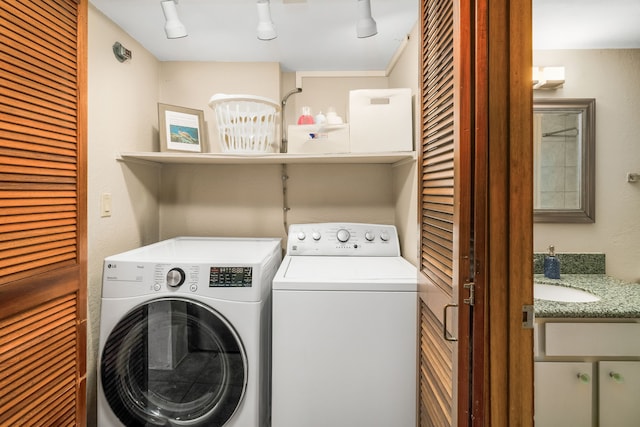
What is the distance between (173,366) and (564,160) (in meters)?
2.38

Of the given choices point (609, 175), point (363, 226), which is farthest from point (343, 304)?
point (609, 175)

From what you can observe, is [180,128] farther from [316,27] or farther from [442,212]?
[442,212]

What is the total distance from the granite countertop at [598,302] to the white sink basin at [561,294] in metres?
0.02

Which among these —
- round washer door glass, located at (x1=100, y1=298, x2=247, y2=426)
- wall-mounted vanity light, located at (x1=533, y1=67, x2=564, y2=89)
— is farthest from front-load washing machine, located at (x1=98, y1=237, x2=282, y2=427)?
wall-mounted vanity light, located at (x1=533, y1=67, x2=564, y2=89)

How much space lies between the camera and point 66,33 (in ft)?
4.20

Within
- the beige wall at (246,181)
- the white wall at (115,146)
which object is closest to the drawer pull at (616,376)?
the beige wall at (246,181)

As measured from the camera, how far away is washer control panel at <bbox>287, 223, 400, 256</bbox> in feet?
7.09

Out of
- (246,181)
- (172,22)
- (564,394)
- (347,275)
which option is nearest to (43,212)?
(172,22)

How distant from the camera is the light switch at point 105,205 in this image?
1787 millimetres

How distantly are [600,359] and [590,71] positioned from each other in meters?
1.56

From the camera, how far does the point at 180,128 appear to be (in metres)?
2.15

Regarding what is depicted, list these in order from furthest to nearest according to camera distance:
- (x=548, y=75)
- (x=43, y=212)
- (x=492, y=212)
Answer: (x=548, y=75), (x=43, y=212), (x=492, y=212)

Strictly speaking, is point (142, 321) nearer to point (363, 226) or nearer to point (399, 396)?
point (399, 396)

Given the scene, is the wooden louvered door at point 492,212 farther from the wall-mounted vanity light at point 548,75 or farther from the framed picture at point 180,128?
the framed picture at point 180,128
